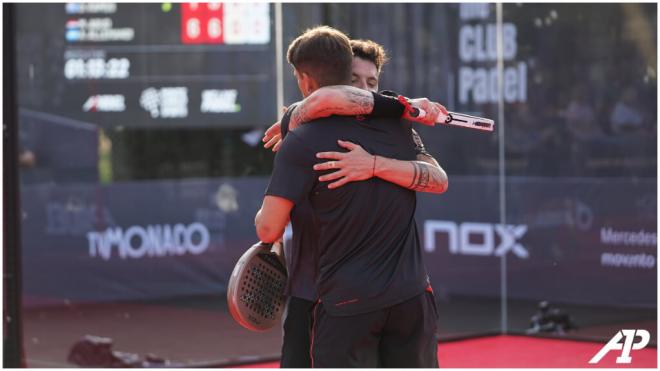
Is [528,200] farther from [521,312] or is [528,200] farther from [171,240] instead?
[171,240]

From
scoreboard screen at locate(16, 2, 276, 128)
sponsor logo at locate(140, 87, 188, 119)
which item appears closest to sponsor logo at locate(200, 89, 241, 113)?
scoreboard screen at locate(16, 2, 276, 128)

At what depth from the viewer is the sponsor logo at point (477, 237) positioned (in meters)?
6.07

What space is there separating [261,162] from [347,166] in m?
3.55

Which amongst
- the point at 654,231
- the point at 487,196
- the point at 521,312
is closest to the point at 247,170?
the point at 487,196

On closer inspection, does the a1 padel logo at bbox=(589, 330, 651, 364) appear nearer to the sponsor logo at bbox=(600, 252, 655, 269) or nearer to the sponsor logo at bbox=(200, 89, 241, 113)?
the sponsor logo at bbox=(600, 252, 655, 269)

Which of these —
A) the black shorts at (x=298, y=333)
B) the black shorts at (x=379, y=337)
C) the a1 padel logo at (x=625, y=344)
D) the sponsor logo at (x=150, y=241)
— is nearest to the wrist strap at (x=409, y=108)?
the black shorts at (x=379, y=337)

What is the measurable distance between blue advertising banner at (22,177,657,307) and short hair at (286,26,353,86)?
3203mm

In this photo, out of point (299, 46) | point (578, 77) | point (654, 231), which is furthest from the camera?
point (578, 77)

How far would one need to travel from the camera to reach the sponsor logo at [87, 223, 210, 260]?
19.3 feet

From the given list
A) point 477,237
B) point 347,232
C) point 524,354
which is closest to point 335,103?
point 347,232

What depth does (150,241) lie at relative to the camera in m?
6.01

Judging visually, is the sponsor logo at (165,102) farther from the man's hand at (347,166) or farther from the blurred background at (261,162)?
the man's hand at (347,166)

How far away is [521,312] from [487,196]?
2.30ft

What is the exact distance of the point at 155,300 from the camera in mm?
6008
